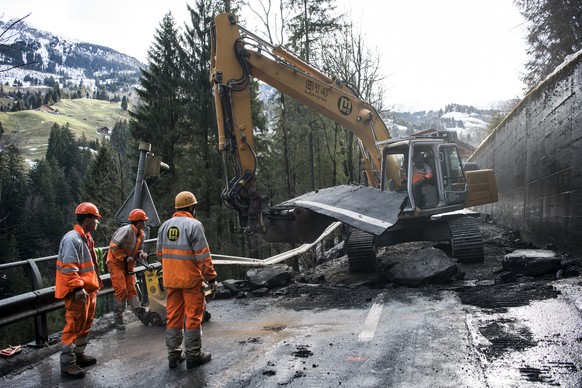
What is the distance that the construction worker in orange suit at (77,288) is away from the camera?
495 centimetres

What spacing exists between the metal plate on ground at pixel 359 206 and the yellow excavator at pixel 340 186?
0.02m

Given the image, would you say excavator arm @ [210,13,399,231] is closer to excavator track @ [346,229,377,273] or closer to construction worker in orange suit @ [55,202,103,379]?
excavator track @ [346,229,377,273]

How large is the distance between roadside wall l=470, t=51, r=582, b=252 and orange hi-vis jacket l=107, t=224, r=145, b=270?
8.01 meters

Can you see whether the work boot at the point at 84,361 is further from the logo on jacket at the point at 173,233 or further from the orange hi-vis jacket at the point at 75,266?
the logo on jacket at the point at 173,233

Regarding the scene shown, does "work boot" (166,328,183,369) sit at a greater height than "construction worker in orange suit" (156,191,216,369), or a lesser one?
lesser

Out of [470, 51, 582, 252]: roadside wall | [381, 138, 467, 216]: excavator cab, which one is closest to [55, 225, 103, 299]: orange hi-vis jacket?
[381, 138, 467, 216]: excavator cab

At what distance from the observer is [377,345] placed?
201 inches

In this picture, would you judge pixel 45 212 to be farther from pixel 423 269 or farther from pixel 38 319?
pixel 423 269

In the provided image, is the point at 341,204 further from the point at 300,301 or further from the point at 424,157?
the point at 424,157

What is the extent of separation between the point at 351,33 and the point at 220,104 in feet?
63.0

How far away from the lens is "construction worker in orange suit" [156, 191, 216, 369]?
4992mm

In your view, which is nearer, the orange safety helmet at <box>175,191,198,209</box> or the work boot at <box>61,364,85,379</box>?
the work boot at <box>61,364,85,379</box>

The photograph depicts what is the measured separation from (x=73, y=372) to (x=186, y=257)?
1.65 metres

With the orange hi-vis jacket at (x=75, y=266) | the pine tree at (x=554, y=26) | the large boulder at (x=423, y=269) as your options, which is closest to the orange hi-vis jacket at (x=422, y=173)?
the large boulder at (x=423, y=269)
